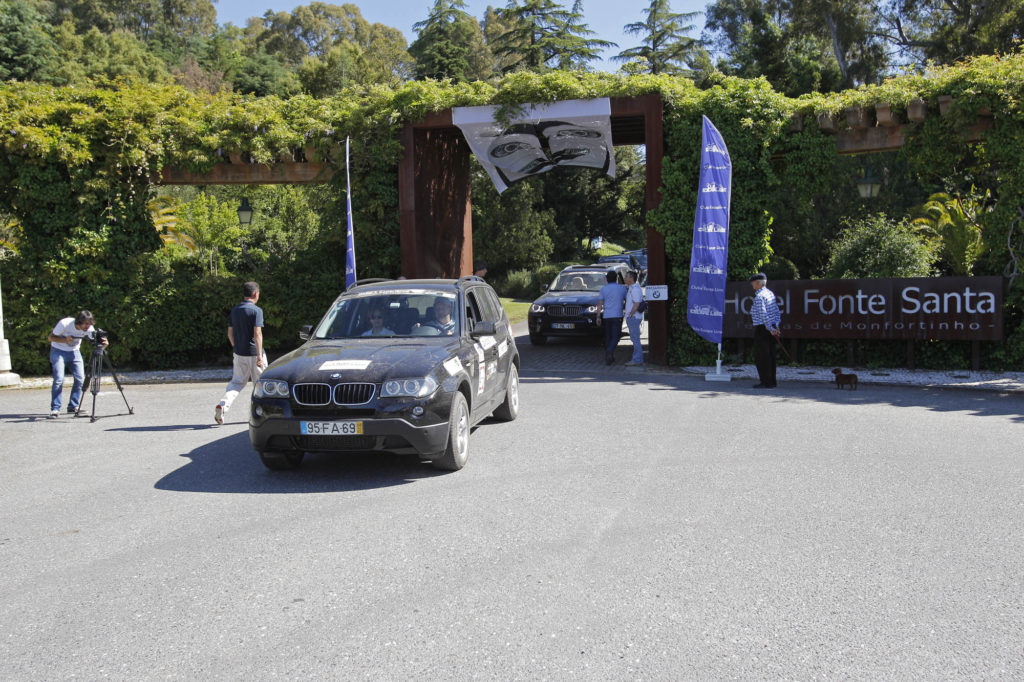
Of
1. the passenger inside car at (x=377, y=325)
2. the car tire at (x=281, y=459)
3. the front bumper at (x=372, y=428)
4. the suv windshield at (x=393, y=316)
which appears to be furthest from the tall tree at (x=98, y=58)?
the front bumper at (x=372, y=428)

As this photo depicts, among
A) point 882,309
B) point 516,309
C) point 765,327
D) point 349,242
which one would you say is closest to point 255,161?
point 349,242

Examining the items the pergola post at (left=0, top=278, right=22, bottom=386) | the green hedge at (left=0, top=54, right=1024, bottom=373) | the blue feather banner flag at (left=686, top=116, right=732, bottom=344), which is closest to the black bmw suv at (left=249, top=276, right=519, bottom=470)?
the blue feather banner flag at (left=686, top=116, right=732, bottom=344)

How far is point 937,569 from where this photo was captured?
4.84 m

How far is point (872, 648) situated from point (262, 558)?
3486mm

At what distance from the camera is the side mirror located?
8.16 m

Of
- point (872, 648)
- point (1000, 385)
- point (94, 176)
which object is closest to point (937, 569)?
point (872, 648)

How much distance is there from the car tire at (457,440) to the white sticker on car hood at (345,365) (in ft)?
2.74

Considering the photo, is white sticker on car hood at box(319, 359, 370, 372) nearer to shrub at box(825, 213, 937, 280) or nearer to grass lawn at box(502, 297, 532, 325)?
shrub at box(825, 213, 937, 280)

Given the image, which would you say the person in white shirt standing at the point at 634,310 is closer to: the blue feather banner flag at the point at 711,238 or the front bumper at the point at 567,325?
the blue feather banner flag at the point at 711,238

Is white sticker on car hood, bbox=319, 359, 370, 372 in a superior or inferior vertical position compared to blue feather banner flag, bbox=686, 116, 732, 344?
inferior

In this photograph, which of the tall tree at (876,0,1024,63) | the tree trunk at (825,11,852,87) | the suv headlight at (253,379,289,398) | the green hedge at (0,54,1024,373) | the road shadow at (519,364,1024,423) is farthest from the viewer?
the tree trunk at (825,11,852,87)

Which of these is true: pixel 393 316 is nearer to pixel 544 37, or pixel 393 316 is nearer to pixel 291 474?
pixel 291 474

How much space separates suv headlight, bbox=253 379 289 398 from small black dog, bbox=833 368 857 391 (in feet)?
28.0

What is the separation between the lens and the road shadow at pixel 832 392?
1105 centimetres
